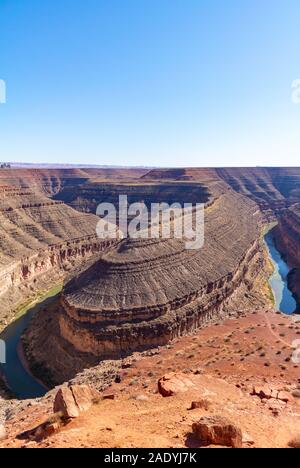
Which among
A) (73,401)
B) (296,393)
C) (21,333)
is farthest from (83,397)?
(21,333)

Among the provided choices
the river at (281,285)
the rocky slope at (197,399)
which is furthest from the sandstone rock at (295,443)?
the river at (281,285)

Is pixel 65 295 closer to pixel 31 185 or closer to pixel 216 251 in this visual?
pixel 216 251

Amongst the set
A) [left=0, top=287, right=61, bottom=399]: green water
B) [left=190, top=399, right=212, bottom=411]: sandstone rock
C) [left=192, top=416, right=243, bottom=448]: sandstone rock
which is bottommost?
[left=0, top=287, right=61, bottom=399]: green water

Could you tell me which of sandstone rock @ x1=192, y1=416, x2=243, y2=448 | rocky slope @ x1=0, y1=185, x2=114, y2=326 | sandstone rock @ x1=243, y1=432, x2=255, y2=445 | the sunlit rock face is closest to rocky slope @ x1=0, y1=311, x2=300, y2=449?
sandstone rock @ x1=243, y1=432, x2=255, y2=445

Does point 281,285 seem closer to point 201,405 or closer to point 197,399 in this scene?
point 197,399

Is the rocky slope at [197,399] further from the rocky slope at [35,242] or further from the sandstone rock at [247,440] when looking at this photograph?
the rocky slope at [35,242]

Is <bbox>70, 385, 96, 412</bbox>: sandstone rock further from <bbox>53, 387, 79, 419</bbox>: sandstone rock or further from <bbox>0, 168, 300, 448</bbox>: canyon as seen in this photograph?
<bbox>0, 168, 300, 448</bbox>: canyon

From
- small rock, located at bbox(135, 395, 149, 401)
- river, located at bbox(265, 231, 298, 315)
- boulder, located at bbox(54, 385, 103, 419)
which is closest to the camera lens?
boulder, located at bbox(54, 385, 103, 419)
